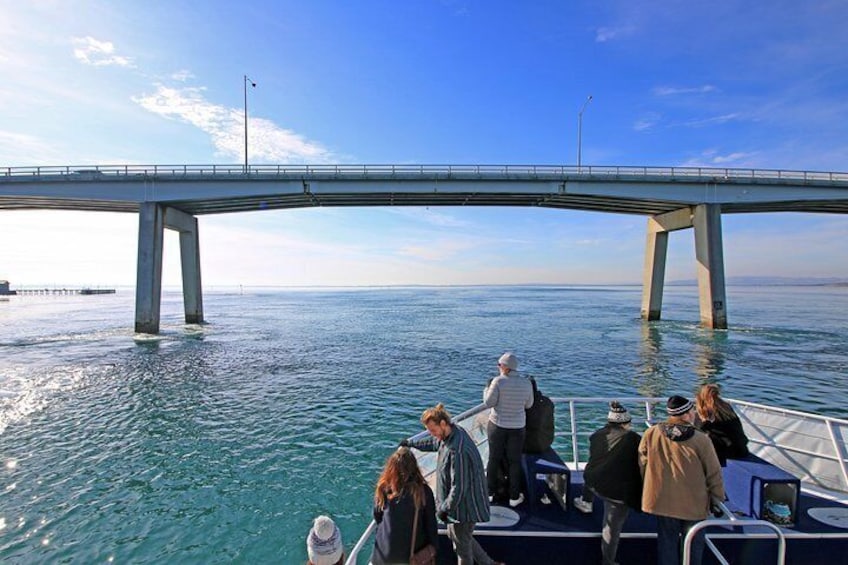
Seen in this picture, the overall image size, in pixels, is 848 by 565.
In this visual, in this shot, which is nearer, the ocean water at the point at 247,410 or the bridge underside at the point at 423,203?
the ocean water at the point at 247,410

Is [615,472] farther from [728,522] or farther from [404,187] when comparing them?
[404,187]

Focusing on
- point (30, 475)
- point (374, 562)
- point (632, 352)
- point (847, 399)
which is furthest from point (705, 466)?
point (632, 352)

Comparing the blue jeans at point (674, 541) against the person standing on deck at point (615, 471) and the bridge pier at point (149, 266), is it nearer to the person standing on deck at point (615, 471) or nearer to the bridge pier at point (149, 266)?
the person standing on deck at point (615, 471)

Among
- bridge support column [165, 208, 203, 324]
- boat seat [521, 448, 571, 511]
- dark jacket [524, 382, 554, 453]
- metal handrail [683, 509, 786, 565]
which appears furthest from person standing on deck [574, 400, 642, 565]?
bridge support column [165, 208, 203, 324]

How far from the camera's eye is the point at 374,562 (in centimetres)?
373

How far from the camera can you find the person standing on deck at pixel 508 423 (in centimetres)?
543

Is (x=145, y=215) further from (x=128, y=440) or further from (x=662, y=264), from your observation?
(x=662, y=264)

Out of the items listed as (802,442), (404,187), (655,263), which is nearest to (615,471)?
(802,442)

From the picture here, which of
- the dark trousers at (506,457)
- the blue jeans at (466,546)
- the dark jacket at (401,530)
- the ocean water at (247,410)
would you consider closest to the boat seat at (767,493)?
the dark trousers at (506,457)

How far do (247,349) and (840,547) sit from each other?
29678mm

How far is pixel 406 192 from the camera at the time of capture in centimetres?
4178

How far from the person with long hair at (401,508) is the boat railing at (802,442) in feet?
18.5

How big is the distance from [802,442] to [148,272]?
42.6 metres

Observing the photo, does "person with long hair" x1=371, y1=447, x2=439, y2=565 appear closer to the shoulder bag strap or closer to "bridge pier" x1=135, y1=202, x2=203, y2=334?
the shoulder bag strap
